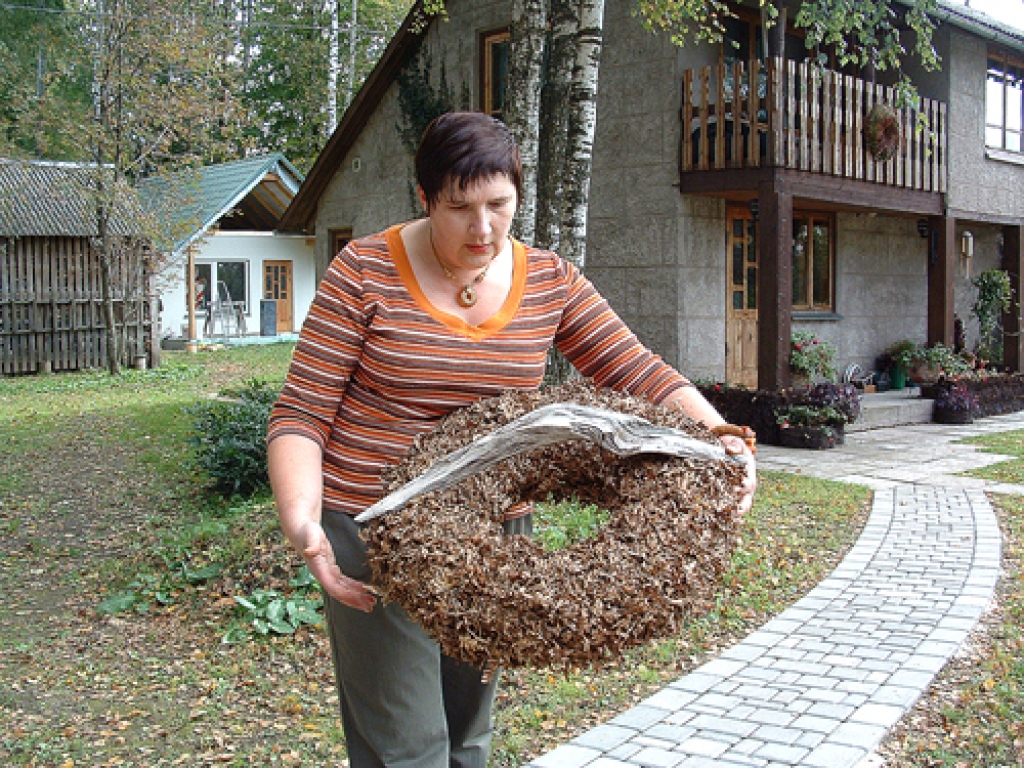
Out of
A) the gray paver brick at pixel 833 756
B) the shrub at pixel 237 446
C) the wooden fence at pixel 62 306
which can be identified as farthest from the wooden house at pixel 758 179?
the gray paver brick at pixel 833 756

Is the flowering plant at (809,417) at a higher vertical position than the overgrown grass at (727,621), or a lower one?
higher

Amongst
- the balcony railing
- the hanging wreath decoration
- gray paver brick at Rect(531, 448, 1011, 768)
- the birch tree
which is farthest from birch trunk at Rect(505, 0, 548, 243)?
the birch tree

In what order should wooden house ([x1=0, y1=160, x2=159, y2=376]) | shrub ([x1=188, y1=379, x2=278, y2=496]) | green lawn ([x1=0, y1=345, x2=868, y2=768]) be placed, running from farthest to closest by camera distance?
wooden house ([x1=0, y1=160, x2=159, y2=376])
shrub ([x1=188, y1=379, x2=278, y2=496])
green lawn ([x1=0, y1=345, x2=868, y2=768])

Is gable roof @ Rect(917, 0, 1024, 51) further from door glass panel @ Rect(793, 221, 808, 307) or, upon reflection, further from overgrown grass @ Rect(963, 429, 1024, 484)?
overgrown grass @ Rect(963, 429, 1024, 484)

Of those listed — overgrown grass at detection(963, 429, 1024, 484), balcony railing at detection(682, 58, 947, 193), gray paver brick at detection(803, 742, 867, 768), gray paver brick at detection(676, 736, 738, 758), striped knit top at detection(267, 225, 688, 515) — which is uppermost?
balcony railing at detection(682, 58, 947, 193)

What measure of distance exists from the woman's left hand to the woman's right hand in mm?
792

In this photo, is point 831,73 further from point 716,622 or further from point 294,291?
point 294,291

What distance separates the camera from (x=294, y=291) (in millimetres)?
30406

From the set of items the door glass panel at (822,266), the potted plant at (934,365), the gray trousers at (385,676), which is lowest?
the gray trousers at (385,676)

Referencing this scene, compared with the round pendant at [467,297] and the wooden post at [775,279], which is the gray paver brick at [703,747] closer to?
the round pendant at [467,297]

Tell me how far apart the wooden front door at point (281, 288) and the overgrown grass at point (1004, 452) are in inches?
861

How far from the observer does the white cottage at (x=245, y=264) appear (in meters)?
27.1

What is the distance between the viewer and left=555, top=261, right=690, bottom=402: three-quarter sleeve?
2391mm

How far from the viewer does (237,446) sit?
793cm
